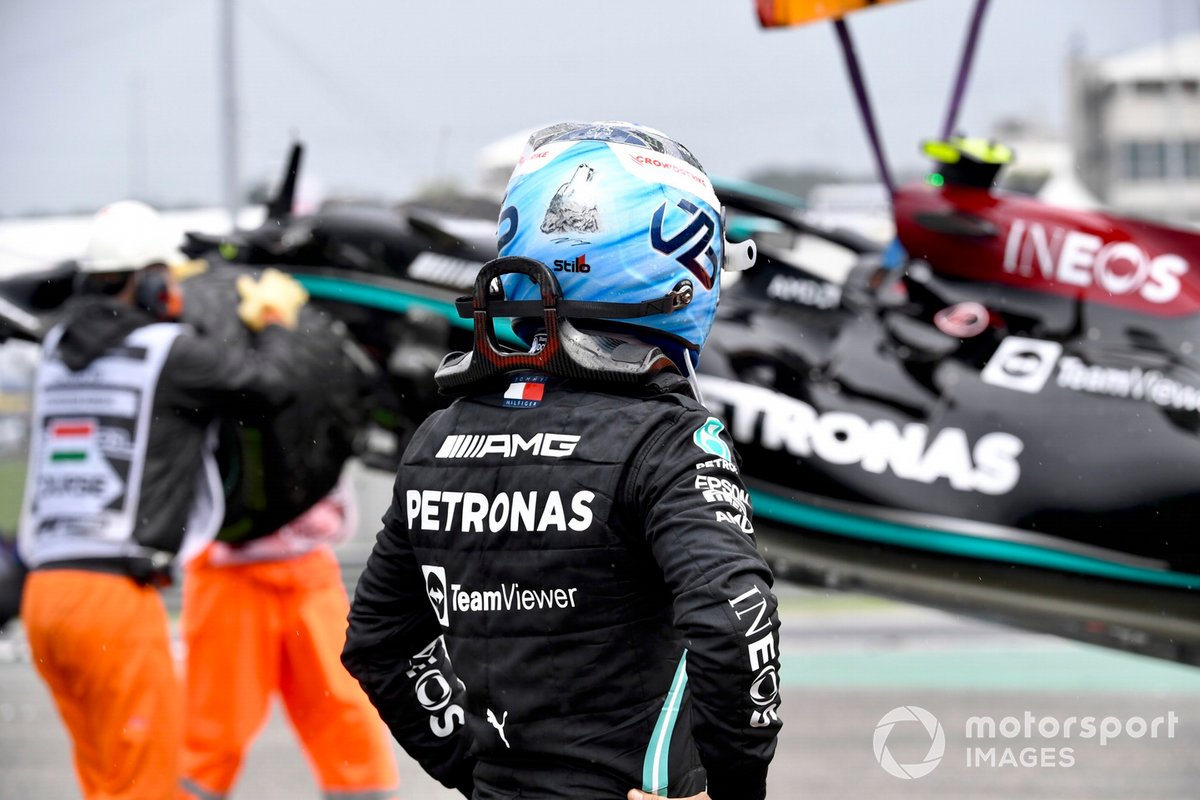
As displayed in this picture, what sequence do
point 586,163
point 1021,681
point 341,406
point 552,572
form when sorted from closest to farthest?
point 552,572 < point 586,163 < point 341,406 < point 1021,681

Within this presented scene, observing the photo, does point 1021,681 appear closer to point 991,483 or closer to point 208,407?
point 991,483

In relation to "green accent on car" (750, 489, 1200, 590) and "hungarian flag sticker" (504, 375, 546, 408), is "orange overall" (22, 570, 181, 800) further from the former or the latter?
"hungarian flag sticker" (504, 375, 546, 408)

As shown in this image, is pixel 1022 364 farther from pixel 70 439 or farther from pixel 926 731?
pixel 70 439

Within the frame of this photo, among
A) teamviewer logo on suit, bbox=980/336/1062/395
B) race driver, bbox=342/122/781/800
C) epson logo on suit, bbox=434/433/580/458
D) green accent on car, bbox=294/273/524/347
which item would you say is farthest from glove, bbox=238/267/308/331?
epson logo on suit, bbox=434/433/580/458

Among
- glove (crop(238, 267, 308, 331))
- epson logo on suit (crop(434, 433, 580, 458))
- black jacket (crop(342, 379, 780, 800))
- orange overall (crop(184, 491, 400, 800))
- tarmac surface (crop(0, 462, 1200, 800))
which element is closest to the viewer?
black jacket (crop(342, 379, 780, 800))

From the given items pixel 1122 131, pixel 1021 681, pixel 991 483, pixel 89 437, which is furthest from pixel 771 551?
pixel 1122 131

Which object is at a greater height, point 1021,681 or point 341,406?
point 341,406

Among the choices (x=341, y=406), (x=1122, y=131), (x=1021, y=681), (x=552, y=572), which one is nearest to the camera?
(x=552, y=572)

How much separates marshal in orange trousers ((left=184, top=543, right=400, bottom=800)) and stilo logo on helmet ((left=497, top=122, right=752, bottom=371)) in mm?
2214

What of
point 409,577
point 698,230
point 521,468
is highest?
point 698,230

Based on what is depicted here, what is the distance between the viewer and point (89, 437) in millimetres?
3252

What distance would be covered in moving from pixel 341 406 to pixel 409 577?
1821 mm

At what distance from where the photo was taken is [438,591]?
5.35ft

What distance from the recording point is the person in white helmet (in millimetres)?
3219
